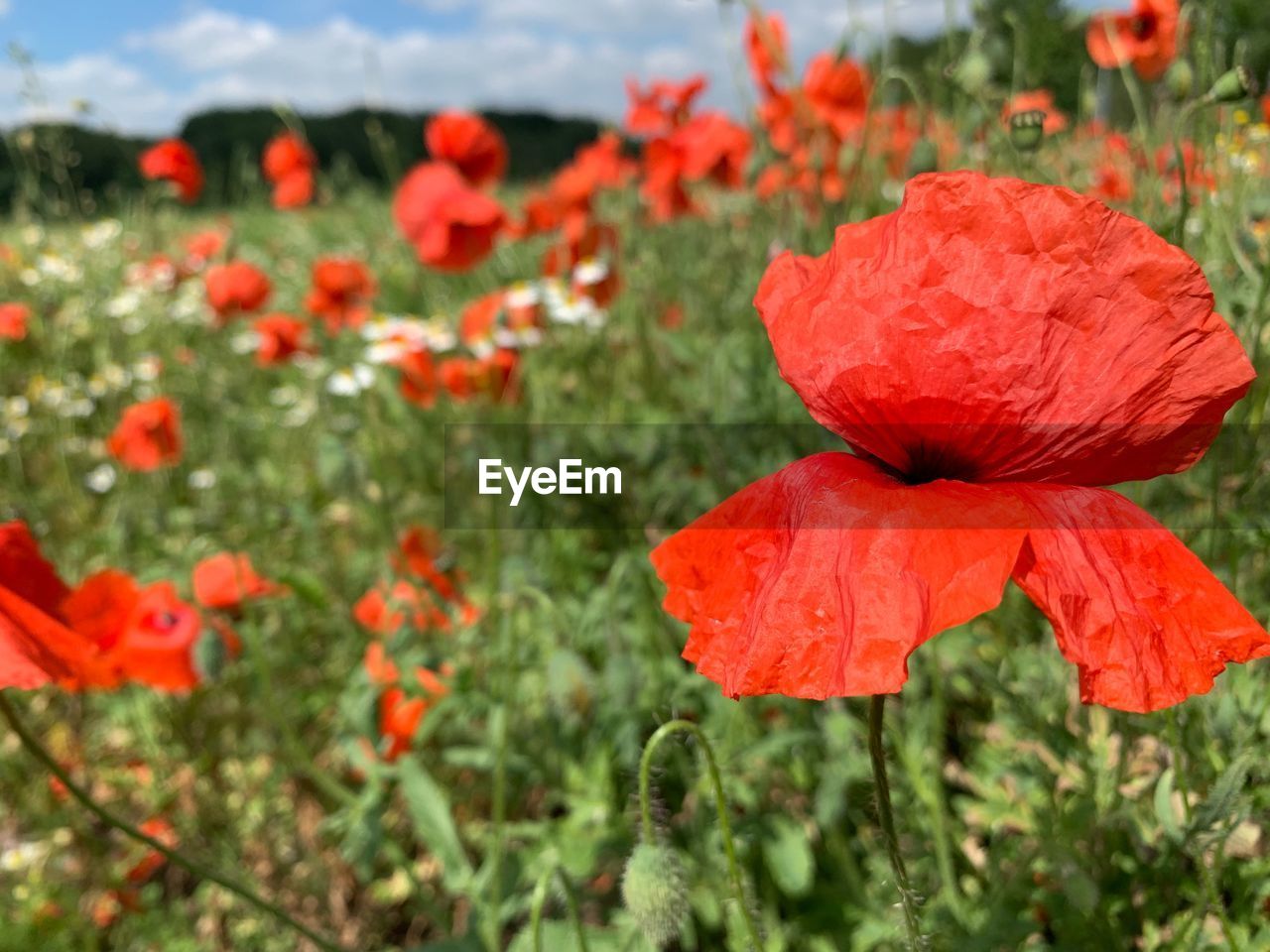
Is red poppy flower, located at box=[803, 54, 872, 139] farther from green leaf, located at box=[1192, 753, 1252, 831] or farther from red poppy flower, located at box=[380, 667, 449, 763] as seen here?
green leaf, located at box=[1192, 753, 1252, 831]

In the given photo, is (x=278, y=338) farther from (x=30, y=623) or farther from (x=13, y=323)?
(x=30, y=623)

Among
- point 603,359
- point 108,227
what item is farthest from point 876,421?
point 108,227

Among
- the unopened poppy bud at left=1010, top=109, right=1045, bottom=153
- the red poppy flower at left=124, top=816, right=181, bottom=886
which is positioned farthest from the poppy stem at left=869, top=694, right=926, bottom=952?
the red poppy flower at left=124, top=816, right=181, bottom=886

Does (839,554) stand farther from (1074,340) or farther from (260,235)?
(260,235)

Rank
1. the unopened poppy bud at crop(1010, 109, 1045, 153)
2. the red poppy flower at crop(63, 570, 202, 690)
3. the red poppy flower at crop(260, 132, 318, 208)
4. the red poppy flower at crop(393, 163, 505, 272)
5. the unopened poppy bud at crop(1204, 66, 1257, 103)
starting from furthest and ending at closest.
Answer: the red poppy flower at crop(260, 132, 318, 208) < the red poppy flower at crop(393, 163, 505, 272) < the red poppy flower at crop(63, 570, 202, 690) < the unopened poppy bud at crop(1010, 109, 1045, 153) < the unopened poppy bud at crop(1204, 66, 1257, 103)

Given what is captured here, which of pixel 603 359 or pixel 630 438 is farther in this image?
pixel 603 359

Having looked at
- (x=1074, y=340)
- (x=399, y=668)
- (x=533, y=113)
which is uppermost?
(x=533, y=113)
